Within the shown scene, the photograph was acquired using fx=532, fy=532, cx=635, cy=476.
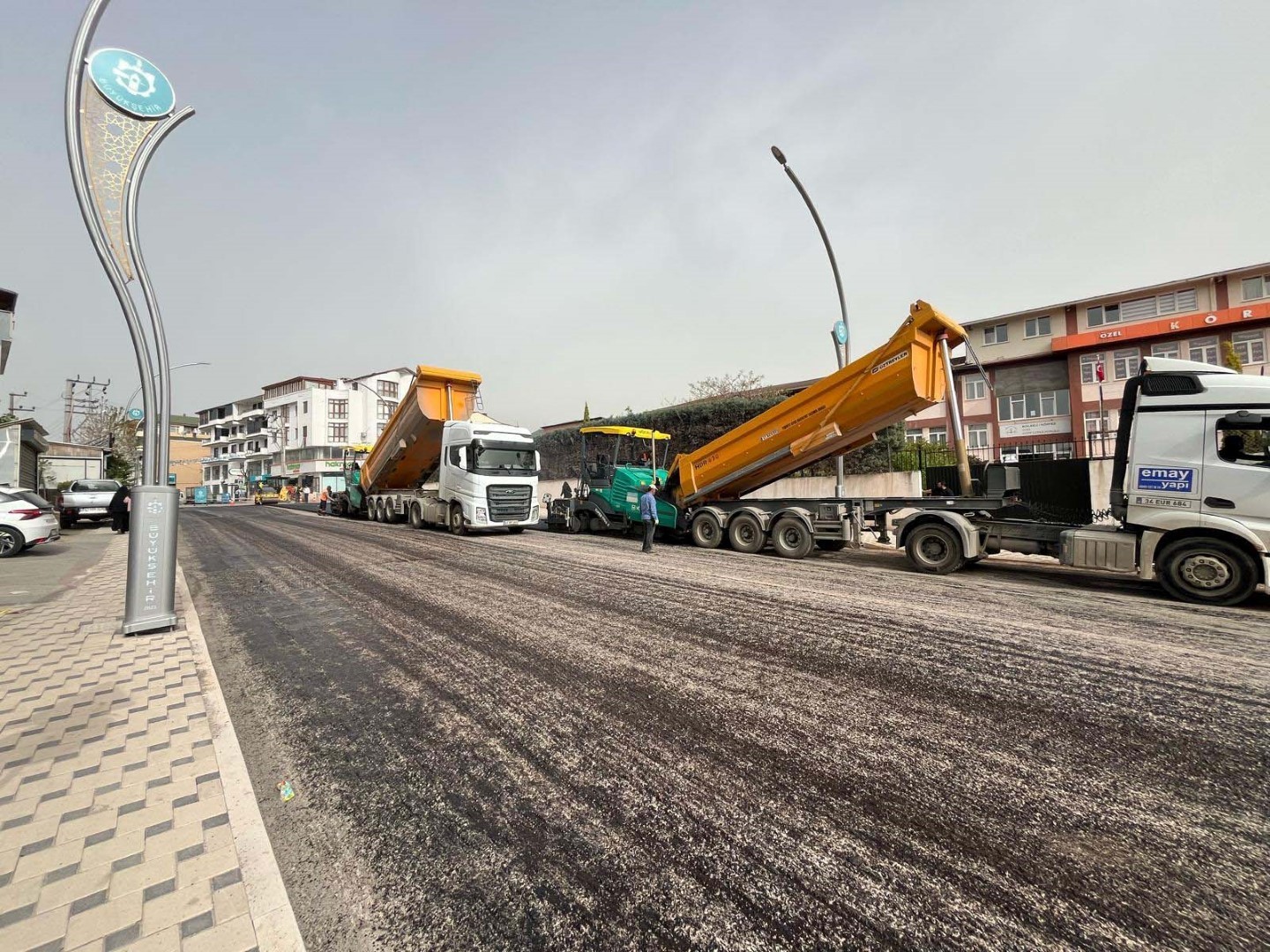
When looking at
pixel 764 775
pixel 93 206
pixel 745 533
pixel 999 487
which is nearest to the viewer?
pixel 764 775

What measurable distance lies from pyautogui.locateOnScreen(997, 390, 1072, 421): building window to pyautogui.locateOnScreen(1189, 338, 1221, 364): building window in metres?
4.86

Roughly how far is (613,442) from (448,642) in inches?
396

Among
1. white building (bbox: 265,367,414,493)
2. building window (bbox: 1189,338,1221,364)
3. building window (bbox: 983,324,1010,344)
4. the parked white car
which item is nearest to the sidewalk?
the parked white car

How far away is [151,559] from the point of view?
5309 mm

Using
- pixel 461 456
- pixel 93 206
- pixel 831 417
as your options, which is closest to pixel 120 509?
pixel 461 456

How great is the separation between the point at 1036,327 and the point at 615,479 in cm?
2884

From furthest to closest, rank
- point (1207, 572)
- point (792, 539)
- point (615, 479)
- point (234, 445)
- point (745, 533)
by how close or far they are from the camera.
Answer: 1. point (234, 445)
2. point (615, 479)
3. point (745, 533)
4. point (792, 539)
5. point (1207, 572)

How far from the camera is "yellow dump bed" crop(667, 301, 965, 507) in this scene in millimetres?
8609

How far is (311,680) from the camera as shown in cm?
414

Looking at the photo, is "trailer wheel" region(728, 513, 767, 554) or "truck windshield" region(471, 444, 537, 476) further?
"truck windshield" region(471, 444, 537, 476)

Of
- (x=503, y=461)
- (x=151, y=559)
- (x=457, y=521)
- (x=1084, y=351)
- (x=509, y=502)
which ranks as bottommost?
(x=457, y=521)

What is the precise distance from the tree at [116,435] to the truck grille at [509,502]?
41603 mm

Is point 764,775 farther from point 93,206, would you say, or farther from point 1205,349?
point 1205,349

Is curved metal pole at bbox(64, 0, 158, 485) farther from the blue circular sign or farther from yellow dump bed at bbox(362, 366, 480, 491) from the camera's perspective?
yellow dump bed at bbox(362, 366, 480, 491)
